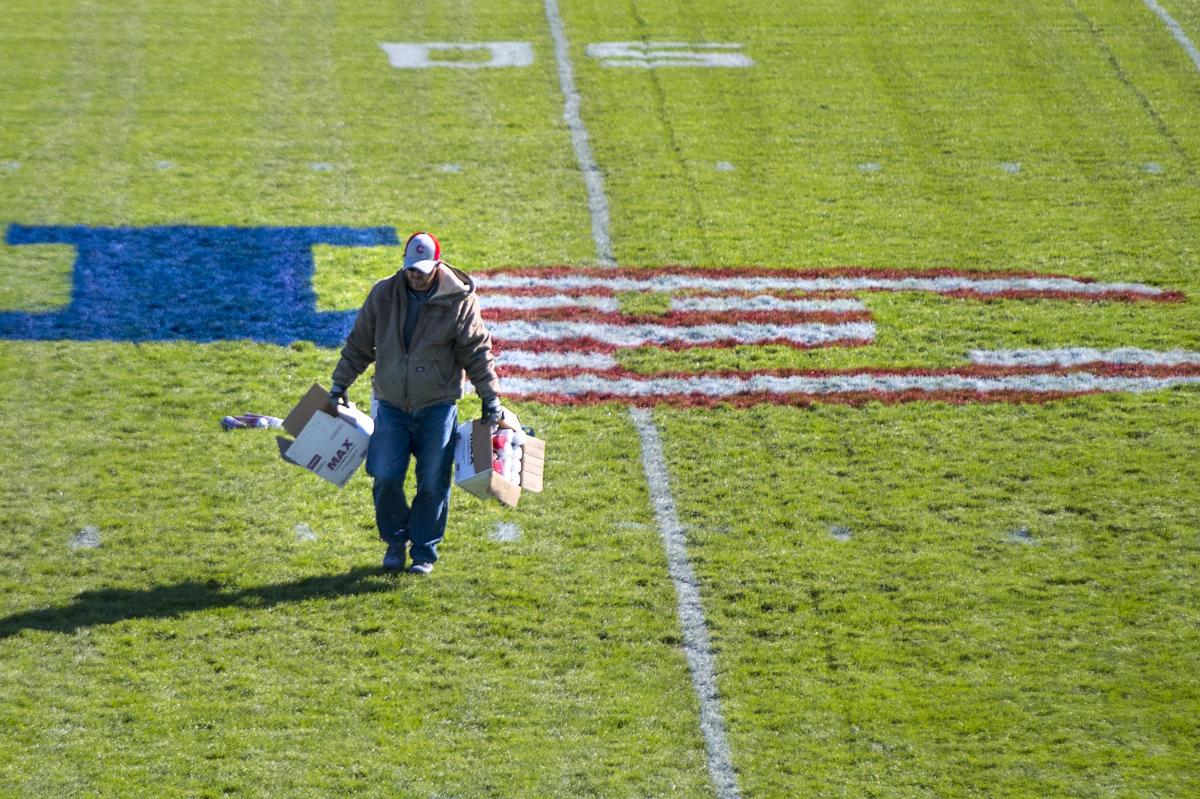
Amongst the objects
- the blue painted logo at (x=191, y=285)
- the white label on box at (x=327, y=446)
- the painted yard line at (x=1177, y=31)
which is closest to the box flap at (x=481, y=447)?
the white label on box at (x=327, y=446)

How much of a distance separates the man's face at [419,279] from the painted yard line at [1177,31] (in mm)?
13797

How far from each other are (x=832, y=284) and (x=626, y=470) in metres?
3.92

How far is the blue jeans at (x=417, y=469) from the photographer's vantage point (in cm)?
1059

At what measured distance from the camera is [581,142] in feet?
60.4

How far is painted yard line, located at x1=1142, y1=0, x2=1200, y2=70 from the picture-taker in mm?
21219

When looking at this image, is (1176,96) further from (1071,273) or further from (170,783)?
(170,783)

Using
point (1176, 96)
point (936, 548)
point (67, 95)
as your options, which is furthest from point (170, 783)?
point (1176, 96)

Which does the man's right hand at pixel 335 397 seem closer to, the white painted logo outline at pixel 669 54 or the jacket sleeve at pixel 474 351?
the jacket sleeve at pixel 474 351

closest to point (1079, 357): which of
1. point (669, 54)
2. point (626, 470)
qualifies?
point (626, 470)

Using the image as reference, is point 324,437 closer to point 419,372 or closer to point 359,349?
point 359,349

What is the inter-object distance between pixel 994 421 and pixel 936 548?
2.12 meters

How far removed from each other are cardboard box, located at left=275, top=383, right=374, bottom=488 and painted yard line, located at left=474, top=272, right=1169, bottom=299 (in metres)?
4.64

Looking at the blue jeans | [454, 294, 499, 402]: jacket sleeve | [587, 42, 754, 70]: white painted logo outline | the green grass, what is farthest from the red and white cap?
[587, 42, 754, 70]: white painted logo outline

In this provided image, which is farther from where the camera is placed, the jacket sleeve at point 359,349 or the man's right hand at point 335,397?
the man's right hand at point 335,397
